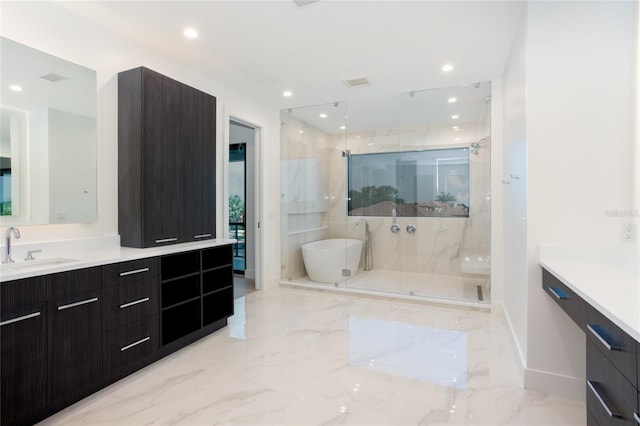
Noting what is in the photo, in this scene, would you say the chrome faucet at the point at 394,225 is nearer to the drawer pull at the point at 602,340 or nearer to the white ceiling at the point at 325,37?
the white ceiling at the point at 325,37

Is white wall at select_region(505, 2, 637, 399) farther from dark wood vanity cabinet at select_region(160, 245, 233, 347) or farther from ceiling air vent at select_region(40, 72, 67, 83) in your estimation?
ceiling air vent at select_region(40, 72, 67, 83)

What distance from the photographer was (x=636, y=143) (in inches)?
77.3

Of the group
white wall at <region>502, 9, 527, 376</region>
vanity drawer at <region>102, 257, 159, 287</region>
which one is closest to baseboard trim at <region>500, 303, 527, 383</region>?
white wall at <region>502, 9, 527, 376</region>

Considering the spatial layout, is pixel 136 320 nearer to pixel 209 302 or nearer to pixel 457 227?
pixel 209 302

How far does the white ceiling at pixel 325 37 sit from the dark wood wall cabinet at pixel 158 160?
417 mm

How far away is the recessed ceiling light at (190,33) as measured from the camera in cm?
266

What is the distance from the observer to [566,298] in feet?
5.65

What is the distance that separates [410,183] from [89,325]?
4.26 metres

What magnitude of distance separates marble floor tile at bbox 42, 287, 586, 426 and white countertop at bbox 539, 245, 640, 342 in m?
0.85

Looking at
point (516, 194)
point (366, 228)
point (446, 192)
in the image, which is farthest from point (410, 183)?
point (516, 194)

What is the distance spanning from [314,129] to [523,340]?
4063mm

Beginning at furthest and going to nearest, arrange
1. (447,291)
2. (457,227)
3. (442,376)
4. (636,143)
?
(457,227) < (447,291) < (442,376) < (636,143)

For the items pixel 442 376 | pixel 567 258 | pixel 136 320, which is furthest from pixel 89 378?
pixel 567 258

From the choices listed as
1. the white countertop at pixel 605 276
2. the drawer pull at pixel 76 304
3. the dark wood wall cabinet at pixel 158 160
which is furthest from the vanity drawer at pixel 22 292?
the white countertop at pixel 605 276
